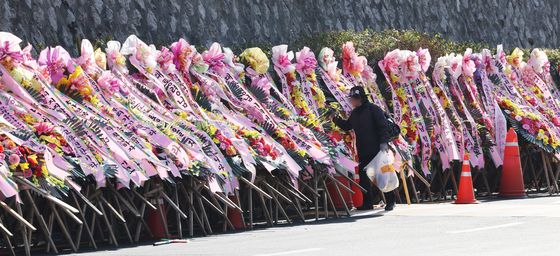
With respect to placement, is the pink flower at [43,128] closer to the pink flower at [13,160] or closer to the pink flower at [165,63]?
the pink flower at [13,160]

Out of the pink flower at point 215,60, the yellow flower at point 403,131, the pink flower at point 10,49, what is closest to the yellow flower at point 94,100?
the pink flower at point 10,49

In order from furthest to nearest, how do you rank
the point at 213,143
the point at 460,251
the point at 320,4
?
1. the point at 320,4
2. the point at 213,143
3. the point at 460,251

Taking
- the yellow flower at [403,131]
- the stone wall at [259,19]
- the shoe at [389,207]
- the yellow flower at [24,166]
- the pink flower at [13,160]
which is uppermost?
the stone wall at [259,19]

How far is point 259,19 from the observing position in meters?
25.9

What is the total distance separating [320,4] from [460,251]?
1721 centimetres

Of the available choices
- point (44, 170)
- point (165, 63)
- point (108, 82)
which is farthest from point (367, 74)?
point (44, 170)

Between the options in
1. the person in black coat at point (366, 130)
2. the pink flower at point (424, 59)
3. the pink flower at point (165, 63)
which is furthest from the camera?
the pink flower at point (424, 59)

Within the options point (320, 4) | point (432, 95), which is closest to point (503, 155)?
point (432, 95)

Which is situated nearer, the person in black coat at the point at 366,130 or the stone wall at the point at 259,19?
the person in black coat at the point at 366,130

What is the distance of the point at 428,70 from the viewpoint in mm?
20625

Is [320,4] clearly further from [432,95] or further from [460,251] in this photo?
[460,251]

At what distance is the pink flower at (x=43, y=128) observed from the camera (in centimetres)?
1323

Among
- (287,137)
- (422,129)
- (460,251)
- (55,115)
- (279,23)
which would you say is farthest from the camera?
(279,23)

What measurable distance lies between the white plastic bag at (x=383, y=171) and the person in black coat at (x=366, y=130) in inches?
6.1
